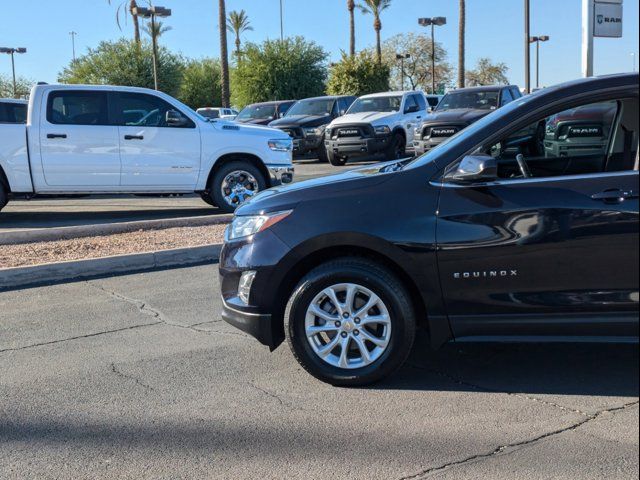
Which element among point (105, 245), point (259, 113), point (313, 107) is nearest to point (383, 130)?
point (313, 107)

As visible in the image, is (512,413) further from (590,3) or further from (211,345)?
(590,3)

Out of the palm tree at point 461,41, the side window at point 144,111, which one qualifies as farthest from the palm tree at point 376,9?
the side window at point 144,111

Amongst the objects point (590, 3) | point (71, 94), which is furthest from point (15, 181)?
point (590, 3)

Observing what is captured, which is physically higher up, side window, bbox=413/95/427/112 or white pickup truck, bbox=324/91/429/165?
side window, bbox=413/95/427/112

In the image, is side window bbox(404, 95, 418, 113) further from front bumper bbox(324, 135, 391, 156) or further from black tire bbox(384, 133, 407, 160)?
front bumper bbox(324, 135, 391, 156)

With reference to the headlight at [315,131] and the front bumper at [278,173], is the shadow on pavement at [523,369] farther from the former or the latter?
the headlight at [315,131]

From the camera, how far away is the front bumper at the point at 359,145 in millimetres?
18891

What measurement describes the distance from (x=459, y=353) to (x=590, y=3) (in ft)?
24.8

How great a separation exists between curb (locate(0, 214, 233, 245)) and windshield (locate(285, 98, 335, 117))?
1198 cm

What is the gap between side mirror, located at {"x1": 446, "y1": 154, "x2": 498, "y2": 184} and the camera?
→ 4125 mm

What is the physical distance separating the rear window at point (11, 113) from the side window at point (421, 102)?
1205 centimetres

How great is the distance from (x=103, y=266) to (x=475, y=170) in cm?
506

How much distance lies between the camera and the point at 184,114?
37.2ft

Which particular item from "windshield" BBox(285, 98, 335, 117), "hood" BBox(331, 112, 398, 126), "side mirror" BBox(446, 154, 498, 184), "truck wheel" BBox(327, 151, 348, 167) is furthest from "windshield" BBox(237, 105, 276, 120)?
"side mirror" BBox(446, 154, 498, 184)
